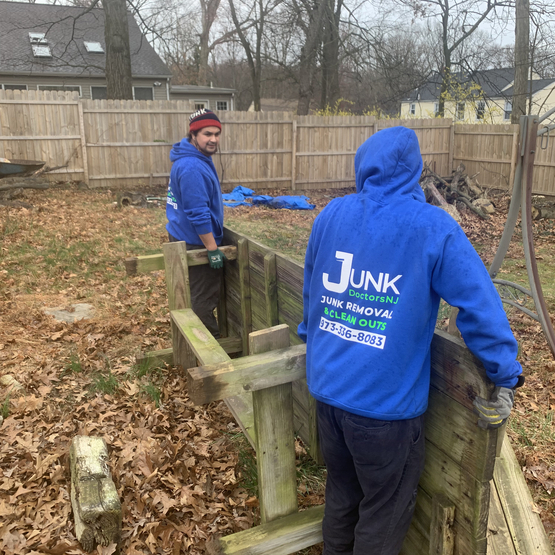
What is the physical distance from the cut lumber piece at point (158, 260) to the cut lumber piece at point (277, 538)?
2172mm

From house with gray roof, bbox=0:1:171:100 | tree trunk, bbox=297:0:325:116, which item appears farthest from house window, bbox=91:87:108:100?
tree trunk, bbox=297:0:325:116

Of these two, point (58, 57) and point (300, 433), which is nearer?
point (300, 433)

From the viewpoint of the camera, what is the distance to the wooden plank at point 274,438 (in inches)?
97.0

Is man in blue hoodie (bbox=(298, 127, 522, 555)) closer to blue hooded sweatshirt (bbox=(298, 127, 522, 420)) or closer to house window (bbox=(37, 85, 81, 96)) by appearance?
blue hooded sweatshirt (bbox=(298, 127, 522, 420))

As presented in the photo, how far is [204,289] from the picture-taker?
14.9 ft

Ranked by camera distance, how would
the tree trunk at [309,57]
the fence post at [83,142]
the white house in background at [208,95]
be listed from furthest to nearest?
the white house in background at [208,95], the tree trunk at [309,57], the fence post at [83,142]

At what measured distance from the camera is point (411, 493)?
2.10 meters

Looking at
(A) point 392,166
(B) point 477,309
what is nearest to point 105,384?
(A) point 392,166

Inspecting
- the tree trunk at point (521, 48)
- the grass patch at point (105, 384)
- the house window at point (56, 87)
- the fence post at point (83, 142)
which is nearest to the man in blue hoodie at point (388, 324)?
the grass patch at point (105, 384)

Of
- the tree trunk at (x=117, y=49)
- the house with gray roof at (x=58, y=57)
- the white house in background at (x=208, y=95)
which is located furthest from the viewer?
the white house in background at (x=208, y=95)

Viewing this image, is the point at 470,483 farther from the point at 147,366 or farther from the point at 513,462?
the point at 147,366

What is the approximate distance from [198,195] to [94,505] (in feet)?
7.59

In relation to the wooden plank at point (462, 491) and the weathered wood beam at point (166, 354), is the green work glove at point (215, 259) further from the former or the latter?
the wooden plank at point (462, 491)

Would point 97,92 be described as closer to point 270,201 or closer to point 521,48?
point 270,201
